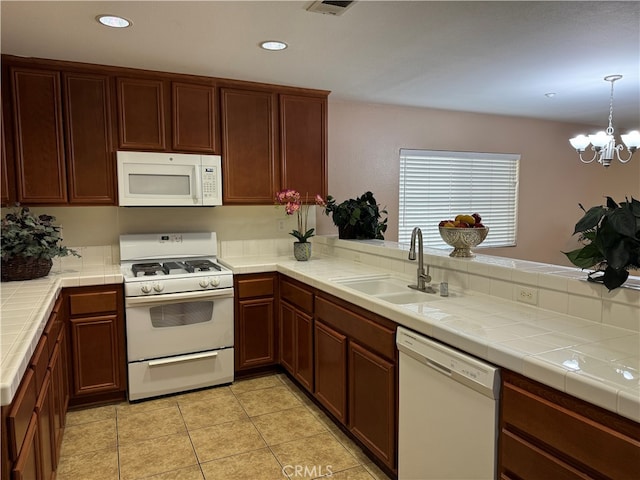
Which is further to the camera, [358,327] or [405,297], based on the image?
[405,297]

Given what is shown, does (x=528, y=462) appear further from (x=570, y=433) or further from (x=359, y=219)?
(x=359, y=219)

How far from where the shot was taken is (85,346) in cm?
294

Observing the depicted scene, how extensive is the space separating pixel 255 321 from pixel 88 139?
1765 millimetres

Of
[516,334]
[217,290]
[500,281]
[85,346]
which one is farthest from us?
[217,290]

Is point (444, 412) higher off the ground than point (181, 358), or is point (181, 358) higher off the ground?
point (444, 412)

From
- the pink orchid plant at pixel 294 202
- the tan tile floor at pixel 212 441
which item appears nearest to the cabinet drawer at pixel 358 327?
the tan tile floor at pixel 212 441

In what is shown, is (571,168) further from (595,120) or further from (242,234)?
(242,234)

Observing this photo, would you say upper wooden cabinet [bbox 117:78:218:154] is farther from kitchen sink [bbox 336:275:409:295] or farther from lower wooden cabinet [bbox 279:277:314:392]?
kitchen sink [bbox 336:275:409:295]

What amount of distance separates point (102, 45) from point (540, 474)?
3.04 meters

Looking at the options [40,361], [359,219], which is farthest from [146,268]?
[359,219]

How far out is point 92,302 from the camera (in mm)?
2930

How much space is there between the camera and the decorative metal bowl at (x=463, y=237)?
244 cm

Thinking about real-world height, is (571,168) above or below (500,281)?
above

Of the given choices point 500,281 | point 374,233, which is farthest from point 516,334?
point 374,233
